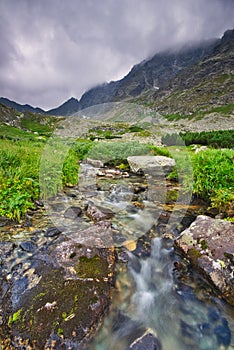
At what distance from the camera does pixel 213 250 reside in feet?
11.8

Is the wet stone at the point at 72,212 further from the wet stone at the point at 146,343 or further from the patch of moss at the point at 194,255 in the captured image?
the wet stone at the point at 146,343

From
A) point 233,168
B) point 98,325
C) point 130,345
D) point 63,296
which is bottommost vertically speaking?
point 130,345

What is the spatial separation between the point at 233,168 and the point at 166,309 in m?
5.15

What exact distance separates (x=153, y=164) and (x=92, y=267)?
8362mm

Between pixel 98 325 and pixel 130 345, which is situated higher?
pixel 98 325

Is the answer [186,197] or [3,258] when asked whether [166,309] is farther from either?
[186,197]

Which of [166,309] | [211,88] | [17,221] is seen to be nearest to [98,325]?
[166,309]

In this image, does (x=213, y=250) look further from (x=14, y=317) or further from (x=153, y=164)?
(x=153, y=164)

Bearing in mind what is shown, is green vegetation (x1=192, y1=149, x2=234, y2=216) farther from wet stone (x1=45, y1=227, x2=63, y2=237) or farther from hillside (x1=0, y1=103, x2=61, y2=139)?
hillside (x1=0, y1=103, x2=61, y2=139)

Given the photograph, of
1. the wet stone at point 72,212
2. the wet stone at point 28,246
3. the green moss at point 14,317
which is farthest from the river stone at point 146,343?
the wet stone at point 72,212

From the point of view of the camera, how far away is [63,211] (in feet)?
19.3

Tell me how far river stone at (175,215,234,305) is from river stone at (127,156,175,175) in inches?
239

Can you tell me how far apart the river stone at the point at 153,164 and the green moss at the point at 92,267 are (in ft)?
23.8

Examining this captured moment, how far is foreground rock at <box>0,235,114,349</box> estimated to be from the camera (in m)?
2.40
